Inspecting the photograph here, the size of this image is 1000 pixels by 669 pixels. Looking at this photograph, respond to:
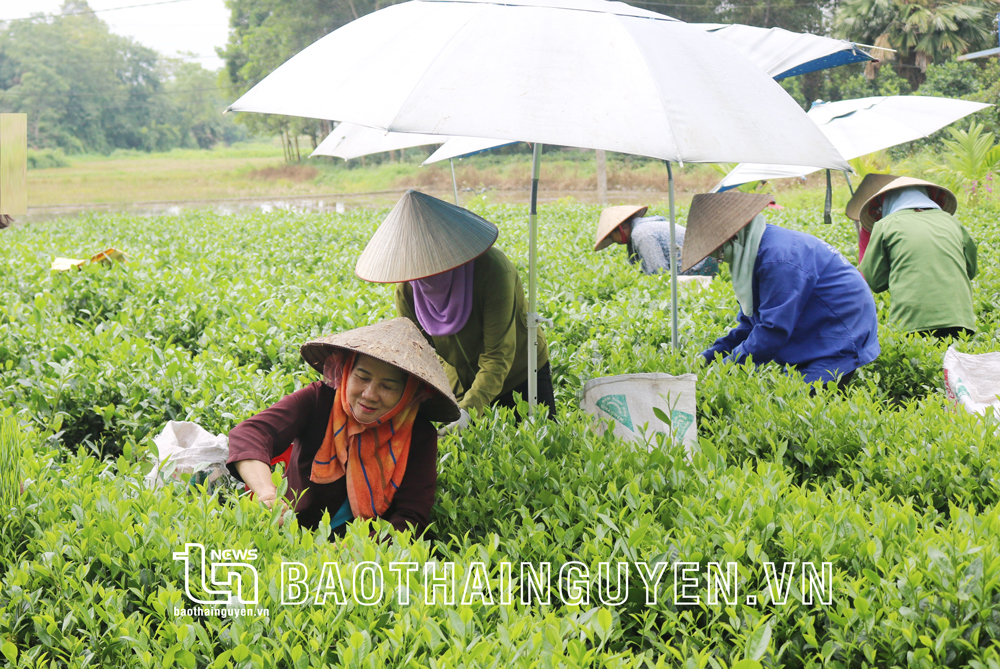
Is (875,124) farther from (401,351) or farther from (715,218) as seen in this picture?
(401,351)

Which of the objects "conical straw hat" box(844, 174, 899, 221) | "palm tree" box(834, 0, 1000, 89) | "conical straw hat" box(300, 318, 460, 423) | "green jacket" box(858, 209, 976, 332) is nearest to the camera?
"conical straw hat" box(300, 318, 460, 423)

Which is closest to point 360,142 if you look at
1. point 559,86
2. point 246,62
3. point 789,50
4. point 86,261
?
point 559,86

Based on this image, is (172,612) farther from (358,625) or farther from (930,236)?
(930,236)

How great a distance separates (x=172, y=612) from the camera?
1.79 metres

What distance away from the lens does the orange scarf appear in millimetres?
2506

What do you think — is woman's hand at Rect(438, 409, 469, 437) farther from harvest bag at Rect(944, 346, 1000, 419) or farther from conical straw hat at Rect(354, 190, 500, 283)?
harvest bag at Rect(944, 346, 1000, 419)

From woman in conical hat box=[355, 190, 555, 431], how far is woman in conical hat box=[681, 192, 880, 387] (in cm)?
96

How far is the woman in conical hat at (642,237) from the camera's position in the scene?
698cm

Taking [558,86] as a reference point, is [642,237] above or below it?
below

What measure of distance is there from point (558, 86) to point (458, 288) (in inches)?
42.2

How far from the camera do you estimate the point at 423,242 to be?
2.96 metres

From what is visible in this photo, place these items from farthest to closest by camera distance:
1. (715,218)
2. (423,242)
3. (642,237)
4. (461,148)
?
1. (642,237)
2. (461,148)
3. (715,218)
4. (423,242)

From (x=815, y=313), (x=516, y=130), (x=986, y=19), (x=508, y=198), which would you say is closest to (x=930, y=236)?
(x=815, y=313)

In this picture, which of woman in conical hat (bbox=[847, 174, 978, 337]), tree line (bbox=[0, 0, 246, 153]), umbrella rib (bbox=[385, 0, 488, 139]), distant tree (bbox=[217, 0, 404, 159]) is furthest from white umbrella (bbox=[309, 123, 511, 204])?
tree line (bbox=[0, 0, 246, 153])
